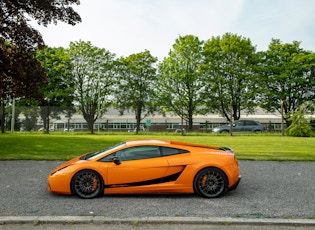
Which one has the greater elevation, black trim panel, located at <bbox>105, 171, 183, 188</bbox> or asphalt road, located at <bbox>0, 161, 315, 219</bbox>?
black trim panel, located at <bbox>105, 171, 183, 188</bbox>

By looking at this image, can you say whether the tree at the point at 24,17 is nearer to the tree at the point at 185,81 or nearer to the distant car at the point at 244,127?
the distant car at the point at 244,127

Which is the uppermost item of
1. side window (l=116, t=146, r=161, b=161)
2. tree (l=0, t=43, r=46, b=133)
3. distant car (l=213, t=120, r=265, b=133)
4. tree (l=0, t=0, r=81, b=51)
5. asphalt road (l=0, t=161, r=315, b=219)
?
tree (l=0, t=0, r=81, b=51)

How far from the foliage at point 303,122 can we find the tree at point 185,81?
52.6 ft

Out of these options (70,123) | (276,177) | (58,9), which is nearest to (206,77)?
(70,123)

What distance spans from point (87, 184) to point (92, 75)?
40.7 metres

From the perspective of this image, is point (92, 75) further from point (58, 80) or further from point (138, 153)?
point (138, 153)

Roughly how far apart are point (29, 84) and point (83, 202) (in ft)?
37.4

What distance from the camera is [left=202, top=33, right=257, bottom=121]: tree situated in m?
45.0

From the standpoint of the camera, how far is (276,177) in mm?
9391

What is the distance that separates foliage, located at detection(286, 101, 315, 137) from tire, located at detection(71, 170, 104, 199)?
84.0ft

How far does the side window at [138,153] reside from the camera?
715cm

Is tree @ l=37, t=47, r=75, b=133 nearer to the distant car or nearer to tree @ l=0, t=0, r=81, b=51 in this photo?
the distant car

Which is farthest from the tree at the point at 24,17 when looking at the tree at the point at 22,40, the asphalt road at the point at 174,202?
the asphalt road at the point at 174,202

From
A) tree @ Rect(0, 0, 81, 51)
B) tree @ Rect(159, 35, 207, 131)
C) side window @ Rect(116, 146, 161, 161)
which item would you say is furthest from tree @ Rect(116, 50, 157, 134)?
side window @ Rect(116, 146, 161, 161)
